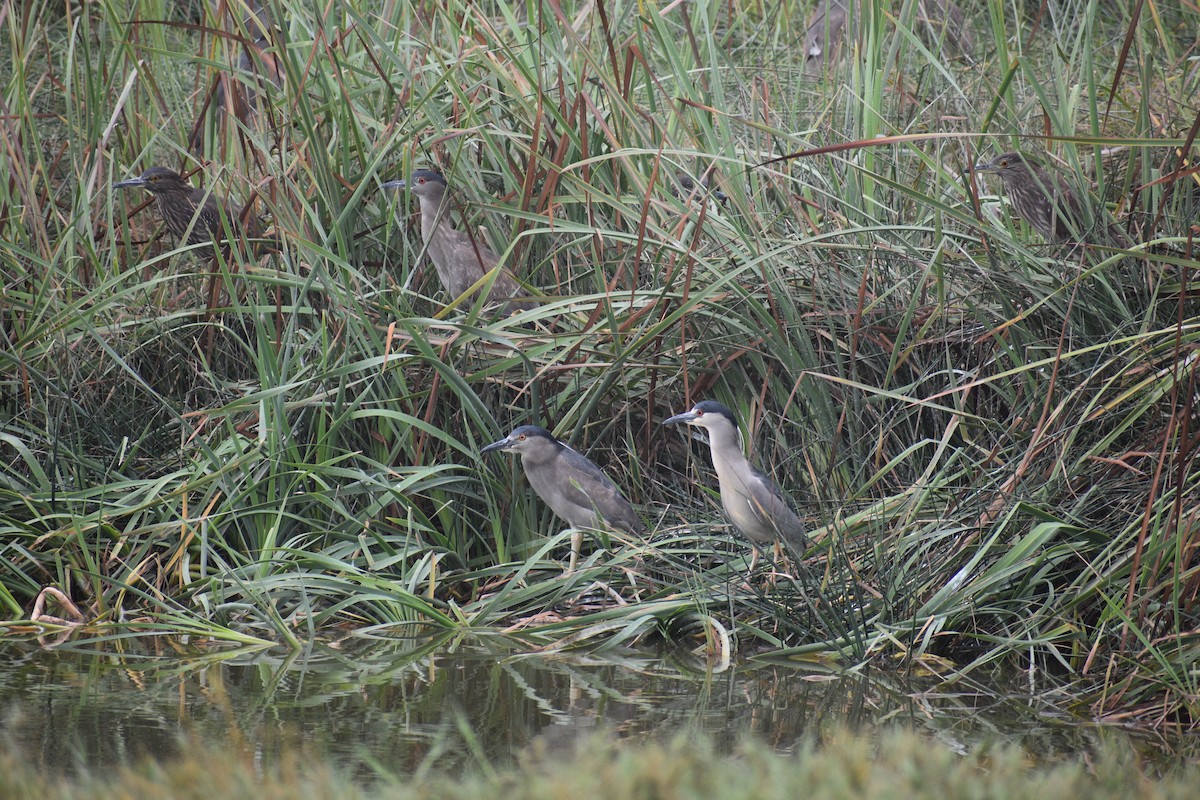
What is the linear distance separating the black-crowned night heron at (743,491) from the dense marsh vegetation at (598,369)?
0.48 feet

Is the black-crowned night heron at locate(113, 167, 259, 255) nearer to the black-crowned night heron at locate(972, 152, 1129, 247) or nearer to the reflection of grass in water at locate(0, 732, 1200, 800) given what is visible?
the black-crowned night heron at locate(972, 152, 1129, 247)

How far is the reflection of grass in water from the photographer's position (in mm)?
3072

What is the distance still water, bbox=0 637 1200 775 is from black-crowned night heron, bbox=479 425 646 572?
2.28ft

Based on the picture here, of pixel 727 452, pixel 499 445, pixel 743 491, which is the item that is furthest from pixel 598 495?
pixel 743 491

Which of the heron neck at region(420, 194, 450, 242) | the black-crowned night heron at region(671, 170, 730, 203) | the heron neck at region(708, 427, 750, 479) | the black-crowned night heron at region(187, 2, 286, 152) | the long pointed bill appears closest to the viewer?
the heron neck at region(708, 427, 750, 479)

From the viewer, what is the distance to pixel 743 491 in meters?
5.28

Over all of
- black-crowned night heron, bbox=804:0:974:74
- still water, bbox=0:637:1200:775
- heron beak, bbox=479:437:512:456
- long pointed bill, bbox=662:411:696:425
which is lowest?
still water, bbox=0:637:1200:775

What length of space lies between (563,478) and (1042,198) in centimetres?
258

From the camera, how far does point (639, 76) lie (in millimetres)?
7133

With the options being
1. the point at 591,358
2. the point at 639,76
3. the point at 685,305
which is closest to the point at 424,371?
the point at 591,358

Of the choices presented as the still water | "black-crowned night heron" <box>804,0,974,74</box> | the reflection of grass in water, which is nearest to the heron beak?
the still water

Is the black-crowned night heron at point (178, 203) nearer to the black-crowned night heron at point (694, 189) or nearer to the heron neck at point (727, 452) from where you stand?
the black-crowned night heron at point (694, 189)

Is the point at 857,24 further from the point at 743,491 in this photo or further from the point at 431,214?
Answer: the point at 743,491

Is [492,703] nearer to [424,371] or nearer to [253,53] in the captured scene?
[424,371]
